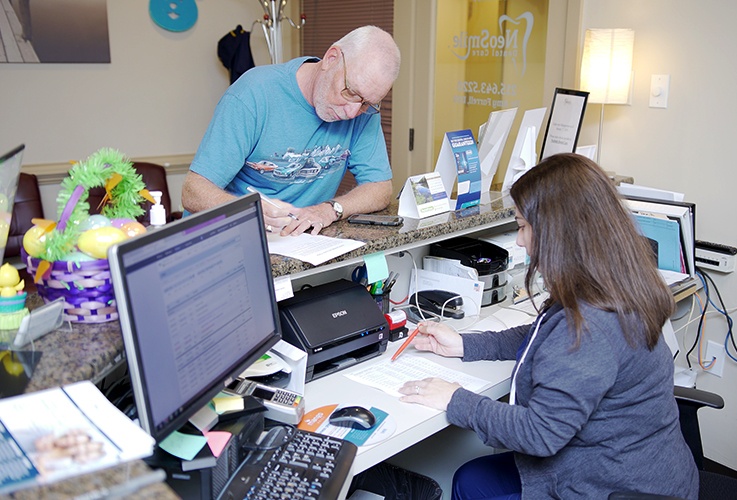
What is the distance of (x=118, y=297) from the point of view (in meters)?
0.99

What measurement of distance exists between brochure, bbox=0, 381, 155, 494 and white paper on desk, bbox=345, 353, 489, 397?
838 mm

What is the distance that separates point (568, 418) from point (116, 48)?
3.57 metres

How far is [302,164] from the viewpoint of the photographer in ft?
7.29

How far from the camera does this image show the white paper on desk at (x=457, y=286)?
7.09ft

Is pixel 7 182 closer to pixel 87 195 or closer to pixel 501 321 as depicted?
pixel 87 195

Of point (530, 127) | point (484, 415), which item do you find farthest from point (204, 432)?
point (530, 127)

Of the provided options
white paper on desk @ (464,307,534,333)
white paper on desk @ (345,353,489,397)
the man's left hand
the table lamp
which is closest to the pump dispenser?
the man's left hand

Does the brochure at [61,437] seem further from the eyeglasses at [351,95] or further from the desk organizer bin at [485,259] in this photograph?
the desk organizer bin at [485,259]

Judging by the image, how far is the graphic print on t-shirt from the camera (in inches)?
85.5

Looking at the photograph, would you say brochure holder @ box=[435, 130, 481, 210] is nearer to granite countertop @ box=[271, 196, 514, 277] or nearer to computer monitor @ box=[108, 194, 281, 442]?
granite countertop @ box=[271, 196, 514, 277]

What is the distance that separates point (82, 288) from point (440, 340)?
0.99 metres

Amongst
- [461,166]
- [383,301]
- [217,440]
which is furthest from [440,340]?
[217,440]

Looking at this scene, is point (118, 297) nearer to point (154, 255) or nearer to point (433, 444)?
point (154, 255)

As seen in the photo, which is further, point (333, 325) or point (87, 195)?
point (333, 325)
